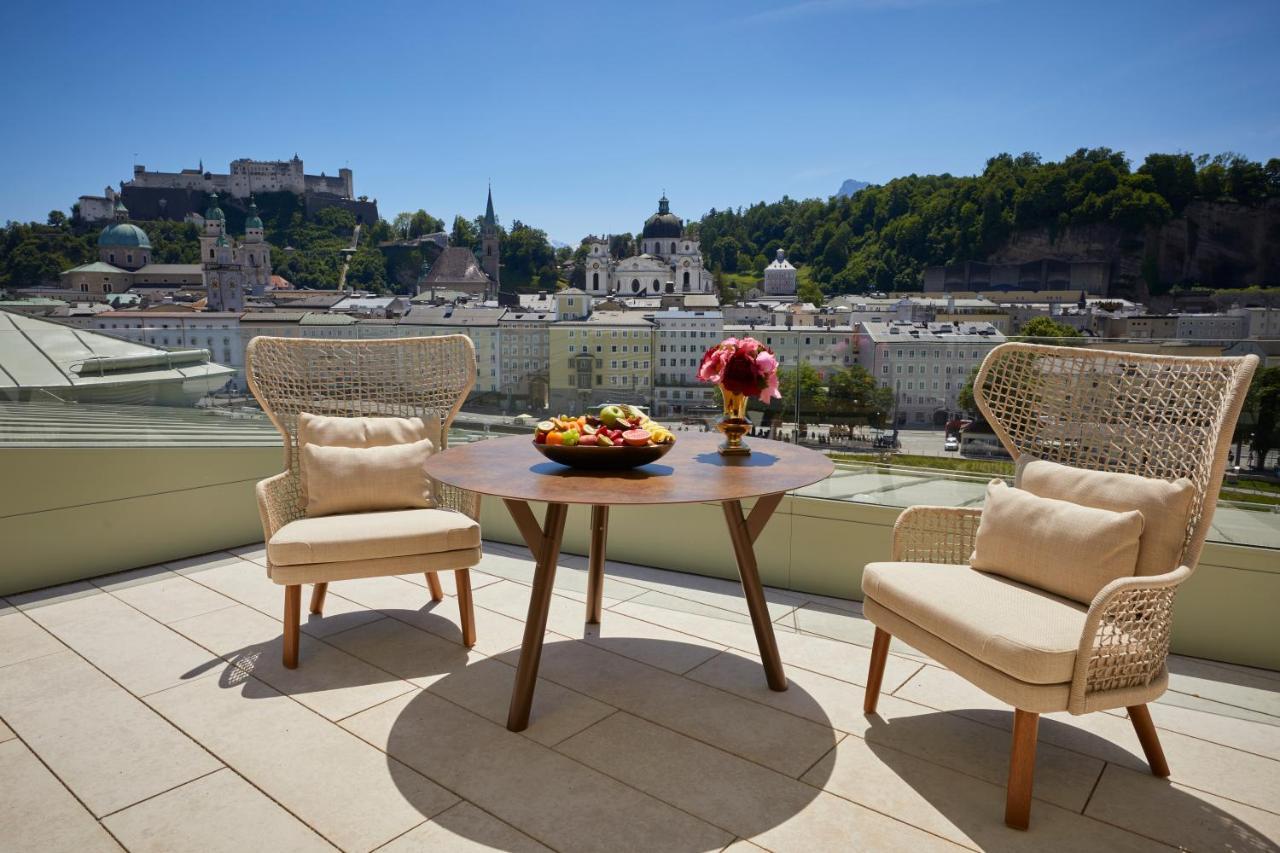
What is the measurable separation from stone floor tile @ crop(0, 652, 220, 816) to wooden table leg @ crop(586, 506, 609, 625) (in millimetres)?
1222

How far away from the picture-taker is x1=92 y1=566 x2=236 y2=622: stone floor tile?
8.94ft

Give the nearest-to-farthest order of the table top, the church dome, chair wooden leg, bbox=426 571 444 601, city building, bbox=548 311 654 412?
the table top, chair wooden leg, bbox=426 571 444 601, city building, bbox=548 311 654 412, the church dome

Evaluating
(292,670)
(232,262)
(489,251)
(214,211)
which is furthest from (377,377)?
(489,251)

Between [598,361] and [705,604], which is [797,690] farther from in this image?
[598,361]

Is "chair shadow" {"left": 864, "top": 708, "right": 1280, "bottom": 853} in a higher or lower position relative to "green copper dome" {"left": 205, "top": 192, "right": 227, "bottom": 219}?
lower

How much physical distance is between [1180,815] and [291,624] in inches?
89.6

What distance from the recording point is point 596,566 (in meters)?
2.59

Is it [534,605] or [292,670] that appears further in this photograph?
[292,670]

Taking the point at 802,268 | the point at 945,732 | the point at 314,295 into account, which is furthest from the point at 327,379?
the point at 802,268

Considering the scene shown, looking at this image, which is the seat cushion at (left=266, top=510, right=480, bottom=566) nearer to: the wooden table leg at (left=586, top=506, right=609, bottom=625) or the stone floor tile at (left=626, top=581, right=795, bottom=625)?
the wooden table leg at (left=586, top=506, right=609, bottom=625)

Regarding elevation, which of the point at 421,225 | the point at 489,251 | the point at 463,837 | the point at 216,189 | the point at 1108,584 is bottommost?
the point at 463,837

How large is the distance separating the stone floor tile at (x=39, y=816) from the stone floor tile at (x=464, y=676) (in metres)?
0.81

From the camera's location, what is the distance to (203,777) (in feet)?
5.54

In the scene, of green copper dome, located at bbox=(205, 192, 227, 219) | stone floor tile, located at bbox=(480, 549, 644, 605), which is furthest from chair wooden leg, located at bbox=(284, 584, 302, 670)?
green copper dome, located at bbox=(205, 192, 227, 219)
